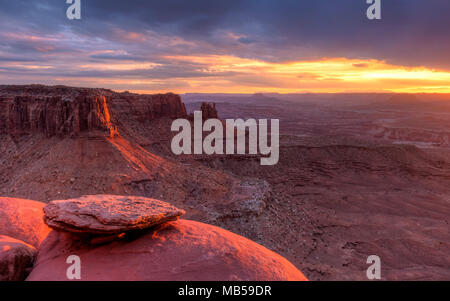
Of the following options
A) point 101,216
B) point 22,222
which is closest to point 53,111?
point 22,222

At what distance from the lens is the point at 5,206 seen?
9234 mm

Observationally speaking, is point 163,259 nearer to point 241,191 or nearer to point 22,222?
point 22,222

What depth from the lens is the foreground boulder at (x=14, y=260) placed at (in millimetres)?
6148

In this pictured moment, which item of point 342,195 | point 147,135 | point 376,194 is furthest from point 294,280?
point 147,135

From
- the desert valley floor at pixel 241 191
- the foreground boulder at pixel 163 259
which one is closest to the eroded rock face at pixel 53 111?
the desert valley floor at pixel 241 191

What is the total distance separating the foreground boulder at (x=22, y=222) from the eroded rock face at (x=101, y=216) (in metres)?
2.28

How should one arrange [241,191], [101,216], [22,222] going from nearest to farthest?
1. [101,216]
2. [22,222]
3. [241,191]

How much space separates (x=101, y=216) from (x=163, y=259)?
171 cm

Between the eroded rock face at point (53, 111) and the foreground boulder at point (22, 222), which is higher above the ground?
the eroded rock face at point (53, 111)

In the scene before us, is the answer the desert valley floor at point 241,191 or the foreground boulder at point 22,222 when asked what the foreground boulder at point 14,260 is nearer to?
the foreground boulder at point 22,222

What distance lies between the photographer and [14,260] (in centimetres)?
636
